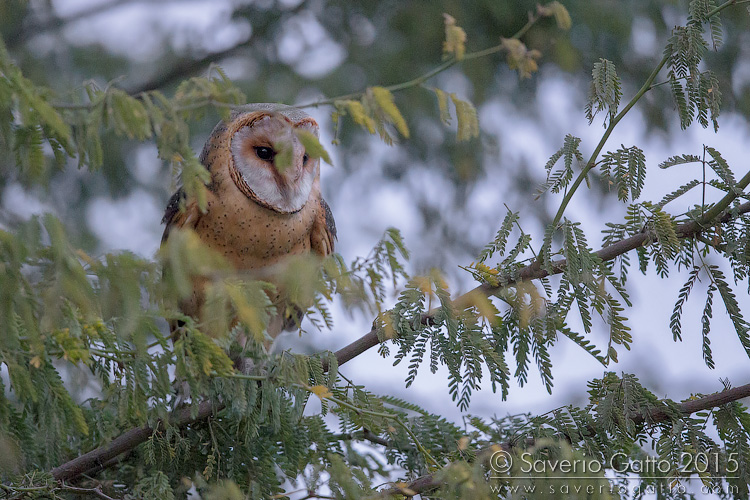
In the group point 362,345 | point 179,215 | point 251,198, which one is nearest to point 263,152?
point 251,198

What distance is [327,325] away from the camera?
6.08ft

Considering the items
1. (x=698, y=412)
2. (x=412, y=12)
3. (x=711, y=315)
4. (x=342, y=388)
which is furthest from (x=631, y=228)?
(x=412, y=12)

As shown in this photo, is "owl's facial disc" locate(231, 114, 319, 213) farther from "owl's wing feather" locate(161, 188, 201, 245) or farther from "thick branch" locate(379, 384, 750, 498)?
"thick branch" locate(379, 384, 750, 498)

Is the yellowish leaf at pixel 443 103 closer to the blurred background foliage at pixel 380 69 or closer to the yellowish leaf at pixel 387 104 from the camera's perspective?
the yellowish leaf at pixel 387 104

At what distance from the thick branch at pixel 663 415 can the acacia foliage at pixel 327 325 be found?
0.05 feet

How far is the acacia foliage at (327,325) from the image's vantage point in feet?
4.61

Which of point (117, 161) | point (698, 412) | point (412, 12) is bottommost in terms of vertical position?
point (698, 412)

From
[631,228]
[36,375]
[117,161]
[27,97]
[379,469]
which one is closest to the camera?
[27,97]

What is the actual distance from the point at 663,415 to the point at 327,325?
92 centimetres

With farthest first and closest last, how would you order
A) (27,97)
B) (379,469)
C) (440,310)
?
1. (379,469)
2. (440,310)
3. (27,97)

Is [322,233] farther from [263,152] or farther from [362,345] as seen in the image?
[362,345]

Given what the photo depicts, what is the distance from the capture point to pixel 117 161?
478 cm

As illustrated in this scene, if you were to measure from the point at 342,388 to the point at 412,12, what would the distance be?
361cm

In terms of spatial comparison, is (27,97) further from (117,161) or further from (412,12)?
(412,12)
